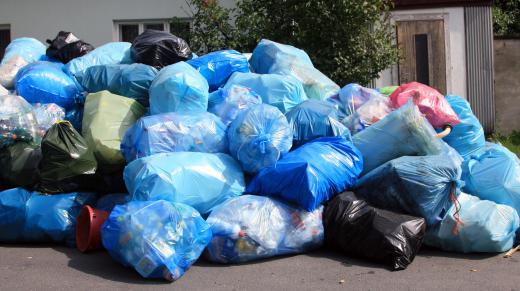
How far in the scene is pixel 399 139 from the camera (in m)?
A: 4.91

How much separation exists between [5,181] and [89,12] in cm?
474

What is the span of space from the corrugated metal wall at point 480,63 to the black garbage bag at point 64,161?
20.7 ft

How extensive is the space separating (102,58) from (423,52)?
4915 millimetres

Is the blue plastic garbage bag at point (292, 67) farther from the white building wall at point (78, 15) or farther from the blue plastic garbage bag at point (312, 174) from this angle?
the white building wall at point (78, 15)

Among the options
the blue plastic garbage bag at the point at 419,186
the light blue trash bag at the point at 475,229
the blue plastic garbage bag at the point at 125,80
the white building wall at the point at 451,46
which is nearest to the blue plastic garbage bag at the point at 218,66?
the blue plastic garbage bag at the point at 125,80

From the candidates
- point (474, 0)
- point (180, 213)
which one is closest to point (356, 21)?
point (474, 0)

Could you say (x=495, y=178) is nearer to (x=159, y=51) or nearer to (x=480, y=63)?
(x=159, y=51)

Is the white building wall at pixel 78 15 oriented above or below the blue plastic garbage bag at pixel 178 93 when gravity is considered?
above

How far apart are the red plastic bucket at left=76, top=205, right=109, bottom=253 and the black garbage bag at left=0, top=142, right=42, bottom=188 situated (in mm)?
643

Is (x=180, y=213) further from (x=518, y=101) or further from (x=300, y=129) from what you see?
(x=518, y=101)

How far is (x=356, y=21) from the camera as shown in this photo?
779 centimetres

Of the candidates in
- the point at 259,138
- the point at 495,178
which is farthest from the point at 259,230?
the point at 495,178

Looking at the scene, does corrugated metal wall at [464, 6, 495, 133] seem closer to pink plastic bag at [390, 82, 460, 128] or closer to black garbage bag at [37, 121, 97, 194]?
pink plastic bag at [390, 82, 460, 128]

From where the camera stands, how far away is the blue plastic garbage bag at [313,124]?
5.01m
